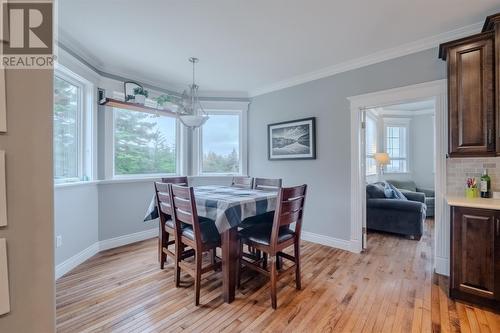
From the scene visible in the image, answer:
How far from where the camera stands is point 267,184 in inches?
122

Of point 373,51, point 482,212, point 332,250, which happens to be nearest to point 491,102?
point 482,212

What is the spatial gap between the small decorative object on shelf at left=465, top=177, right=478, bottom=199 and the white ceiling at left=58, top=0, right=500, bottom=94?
1509 millimetres

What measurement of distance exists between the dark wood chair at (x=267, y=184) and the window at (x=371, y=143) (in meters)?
3.09

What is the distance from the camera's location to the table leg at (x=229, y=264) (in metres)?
2.06

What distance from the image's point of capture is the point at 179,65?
3.31 meters

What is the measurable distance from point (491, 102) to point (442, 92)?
1.62 feet

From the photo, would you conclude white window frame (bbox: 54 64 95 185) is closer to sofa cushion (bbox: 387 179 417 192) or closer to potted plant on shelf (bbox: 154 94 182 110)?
potted plant on shelf (bbox: 154 94 182 110)

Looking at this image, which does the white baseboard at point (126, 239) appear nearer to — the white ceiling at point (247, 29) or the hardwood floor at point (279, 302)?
the hardwood floor at point (279, 302)

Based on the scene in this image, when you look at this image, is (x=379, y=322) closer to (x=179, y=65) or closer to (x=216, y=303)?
(x=216, y=303)

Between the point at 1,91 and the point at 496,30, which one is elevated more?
the point at 496,30

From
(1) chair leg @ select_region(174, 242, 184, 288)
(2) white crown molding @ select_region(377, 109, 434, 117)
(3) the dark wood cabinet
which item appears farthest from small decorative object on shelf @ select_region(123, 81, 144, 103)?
(2) white crown molding @ select_region(377, 109, 434, 117)

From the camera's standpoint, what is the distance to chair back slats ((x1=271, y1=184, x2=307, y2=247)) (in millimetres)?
1975

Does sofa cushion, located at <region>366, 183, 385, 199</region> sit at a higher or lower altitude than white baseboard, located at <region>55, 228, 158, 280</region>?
higher

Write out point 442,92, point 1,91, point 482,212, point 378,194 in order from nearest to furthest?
1. point 1,91
2. point 482,212
3. point 442,92
4. point 378,194
